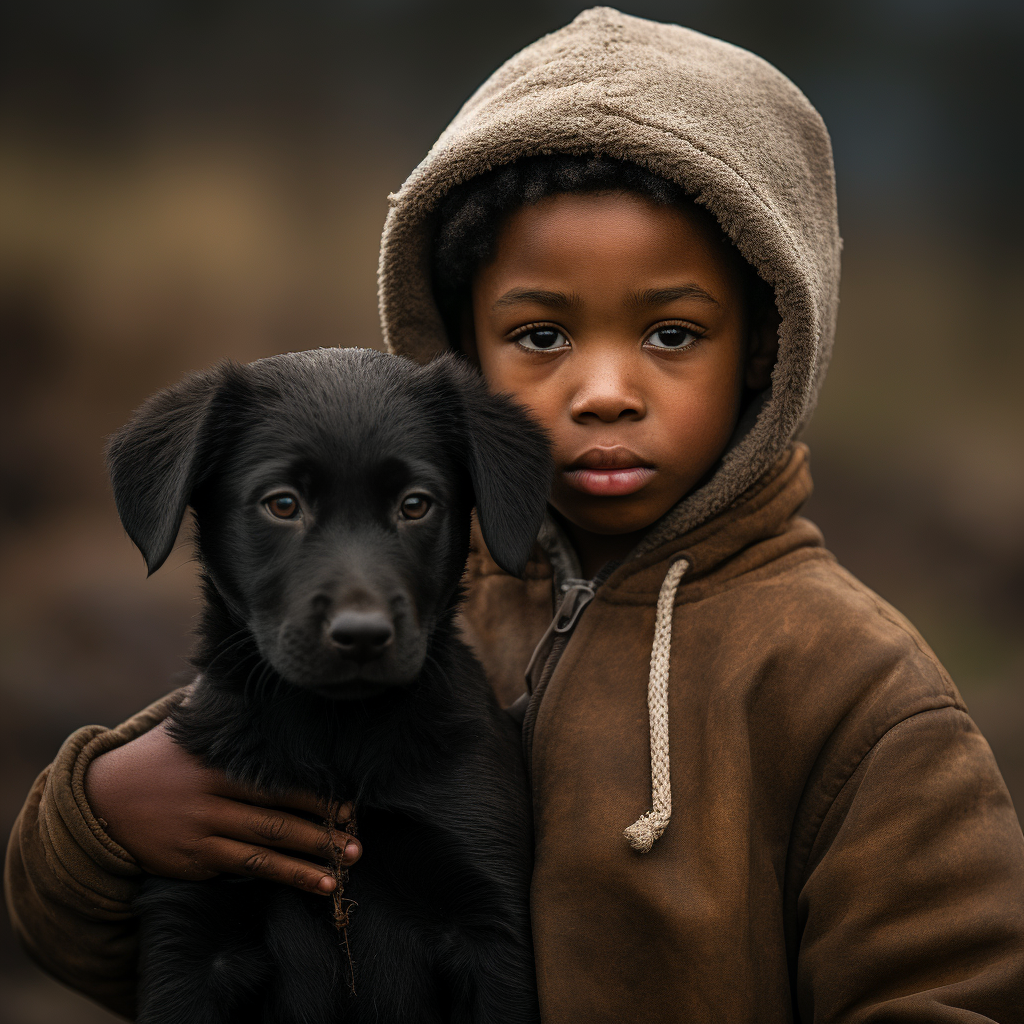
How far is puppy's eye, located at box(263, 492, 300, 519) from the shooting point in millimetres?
2008

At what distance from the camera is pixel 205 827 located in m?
2.07

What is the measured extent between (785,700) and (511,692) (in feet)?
2.46

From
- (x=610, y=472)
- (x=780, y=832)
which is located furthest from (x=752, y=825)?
(x=610, y=472)

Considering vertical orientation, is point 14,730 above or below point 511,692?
below

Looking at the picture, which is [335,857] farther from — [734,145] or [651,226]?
[734,145]

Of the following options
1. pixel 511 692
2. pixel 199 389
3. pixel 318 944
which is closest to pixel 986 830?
pixel 511 692

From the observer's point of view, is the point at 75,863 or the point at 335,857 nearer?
the point at 335,857

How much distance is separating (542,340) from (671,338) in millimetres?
289

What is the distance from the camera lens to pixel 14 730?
5.97m

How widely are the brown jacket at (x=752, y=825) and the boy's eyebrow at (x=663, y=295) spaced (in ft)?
1.54

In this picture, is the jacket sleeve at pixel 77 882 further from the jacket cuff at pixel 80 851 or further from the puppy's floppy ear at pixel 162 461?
the puppy's floppy ear at pixel 162 461

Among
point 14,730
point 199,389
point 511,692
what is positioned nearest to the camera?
point 199,389

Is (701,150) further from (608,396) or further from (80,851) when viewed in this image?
(80,851)

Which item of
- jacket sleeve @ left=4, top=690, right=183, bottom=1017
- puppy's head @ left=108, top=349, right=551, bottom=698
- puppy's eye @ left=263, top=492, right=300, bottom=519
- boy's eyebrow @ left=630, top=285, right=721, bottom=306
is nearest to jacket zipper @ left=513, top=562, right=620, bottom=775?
puppy's head @ left=108, top=349, right=551, bottom=698
